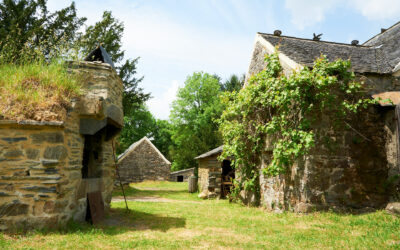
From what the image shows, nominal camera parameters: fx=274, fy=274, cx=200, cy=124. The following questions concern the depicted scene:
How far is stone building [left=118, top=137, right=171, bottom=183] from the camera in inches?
914

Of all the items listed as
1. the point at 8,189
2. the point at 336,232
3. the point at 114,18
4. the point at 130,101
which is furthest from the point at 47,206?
the point at 114,18

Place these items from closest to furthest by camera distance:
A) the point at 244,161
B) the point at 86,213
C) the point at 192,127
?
the point at 86,213
the point at 244,161
the point at 192,127

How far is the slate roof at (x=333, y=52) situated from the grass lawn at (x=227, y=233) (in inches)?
178

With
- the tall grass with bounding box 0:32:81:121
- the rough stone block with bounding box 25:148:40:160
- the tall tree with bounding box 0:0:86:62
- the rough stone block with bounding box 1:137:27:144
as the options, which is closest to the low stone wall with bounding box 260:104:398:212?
the tall grass with bounding box 0:32:81:121

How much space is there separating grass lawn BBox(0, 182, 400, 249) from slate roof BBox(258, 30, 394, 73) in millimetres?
4518

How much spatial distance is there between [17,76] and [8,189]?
95.2 inches

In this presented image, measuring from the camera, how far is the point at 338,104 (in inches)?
303

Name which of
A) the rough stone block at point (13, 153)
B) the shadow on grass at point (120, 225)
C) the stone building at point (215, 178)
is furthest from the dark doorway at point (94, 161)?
the stone building at point (215, 178)

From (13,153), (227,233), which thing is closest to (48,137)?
(13,153)

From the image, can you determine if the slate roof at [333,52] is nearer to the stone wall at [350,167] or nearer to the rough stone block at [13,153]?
the stone wall at [350,167]

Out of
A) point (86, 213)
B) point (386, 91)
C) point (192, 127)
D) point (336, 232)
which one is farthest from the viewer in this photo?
point (192, 127)

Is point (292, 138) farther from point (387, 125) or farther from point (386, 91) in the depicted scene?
point (386, 91)

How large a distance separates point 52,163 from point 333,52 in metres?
10.0

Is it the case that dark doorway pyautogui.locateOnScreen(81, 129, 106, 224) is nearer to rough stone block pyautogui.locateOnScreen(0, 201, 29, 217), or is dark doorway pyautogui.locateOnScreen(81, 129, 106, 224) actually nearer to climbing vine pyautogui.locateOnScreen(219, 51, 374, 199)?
rough stone block pyautogui.locateOnScreen(0, 201, 29, 217)
